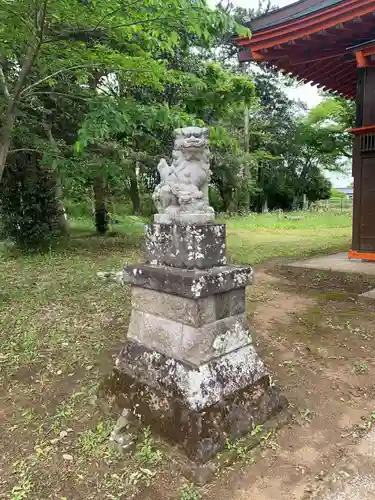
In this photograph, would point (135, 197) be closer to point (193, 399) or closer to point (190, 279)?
point (190, 279)

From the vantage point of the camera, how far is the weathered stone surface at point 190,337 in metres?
2.43

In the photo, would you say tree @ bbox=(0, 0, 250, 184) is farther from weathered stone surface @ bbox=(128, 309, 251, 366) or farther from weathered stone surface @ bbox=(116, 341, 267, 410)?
weathered stone surface @ bbox=(116, 341, 267, 410)

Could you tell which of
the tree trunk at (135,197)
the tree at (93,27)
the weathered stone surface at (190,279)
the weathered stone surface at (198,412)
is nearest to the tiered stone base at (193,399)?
the weathered stone surface at (198,412)

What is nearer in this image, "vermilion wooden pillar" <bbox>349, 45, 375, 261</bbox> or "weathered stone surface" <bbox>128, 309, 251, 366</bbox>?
"weathered stone surface" <bbox>128, 309, 251, 366</bbox>

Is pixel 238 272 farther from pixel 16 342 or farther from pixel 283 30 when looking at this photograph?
pixel 283 30

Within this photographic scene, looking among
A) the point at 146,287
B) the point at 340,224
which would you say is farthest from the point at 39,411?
the point at 340,224

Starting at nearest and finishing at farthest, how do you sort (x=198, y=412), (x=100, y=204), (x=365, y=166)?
(x=198, y=412), (x=365, y=166), (x=100, y=204)

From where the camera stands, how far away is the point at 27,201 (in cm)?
859

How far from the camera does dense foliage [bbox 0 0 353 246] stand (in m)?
4.03

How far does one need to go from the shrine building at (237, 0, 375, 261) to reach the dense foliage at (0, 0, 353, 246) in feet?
3.38

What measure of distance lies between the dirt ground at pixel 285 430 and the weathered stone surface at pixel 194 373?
0.38 m

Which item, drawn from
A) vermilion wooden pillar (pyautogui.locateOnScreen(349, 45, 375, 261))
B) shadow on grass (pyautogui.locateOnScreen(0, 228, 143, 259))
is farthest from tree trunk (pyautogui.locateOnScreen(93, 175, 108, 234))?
vermilion wooden pillar (pyautogui.locateOnScreen(349, 45, 375, 261))

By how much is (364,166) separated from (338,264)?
1.80 meters

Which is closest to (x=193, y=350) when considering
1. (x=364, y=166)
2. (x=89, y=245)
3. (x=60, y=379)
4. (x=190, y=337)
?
A: (x=190, y=337)
